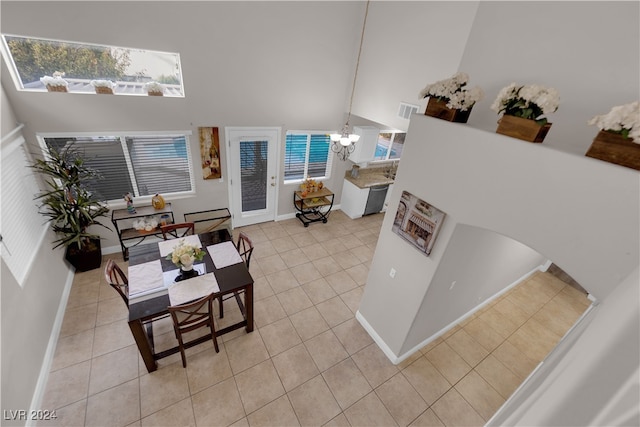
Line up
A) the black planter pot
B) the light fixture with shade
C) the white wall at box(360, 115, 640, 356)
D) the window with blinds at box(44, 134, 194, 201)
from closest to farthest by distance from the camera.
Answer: the white wall at box(360, 115, 640, 356)
the window with blinds at box(44, 134, 194, 201)
the black planter pot
the light fixture with shade

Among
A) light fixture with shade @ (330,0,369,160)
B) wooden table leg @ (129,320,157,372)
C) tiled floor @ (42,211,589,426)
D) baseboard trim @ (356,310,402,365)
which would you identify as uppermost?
light fixture with shade @ (330,0,369,160)

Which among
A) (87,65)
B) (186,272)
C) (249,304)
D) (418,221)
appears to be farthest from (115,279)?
(418,221)

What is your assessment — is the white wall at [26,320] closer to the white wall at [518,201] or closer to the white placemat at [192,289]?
the white placemat at [192,289]

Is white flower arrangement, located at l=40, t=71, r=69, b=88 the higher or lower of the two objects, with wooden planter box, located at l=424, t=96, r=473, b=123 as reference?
lower

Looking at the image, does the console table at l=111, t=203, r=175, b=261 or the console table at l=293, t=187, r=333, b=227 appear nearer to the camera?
the console table at l=111, t=203, r=175, b=261

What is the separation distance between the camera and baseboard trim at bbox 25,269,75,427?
2644 mm

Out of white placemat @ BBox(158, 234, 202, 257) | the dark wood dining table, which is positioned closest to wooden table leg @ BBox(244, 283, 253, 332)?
the dark wood dining table

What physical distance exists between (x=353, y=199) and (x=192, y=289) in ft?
14.2

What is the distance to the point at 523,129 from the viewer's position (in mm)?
1903

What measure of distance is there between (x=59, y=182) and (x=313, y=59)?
4.49 m

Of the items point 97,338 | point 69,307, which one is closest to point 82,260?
point 69,307

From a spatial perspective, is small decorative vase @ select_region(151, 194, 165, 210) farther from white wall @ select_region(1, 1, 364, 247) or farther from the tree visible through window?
the tree visible through window

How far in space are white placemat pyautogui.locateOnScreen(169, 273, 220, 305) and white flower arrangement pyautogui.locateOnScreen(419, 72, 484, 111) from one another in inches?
120

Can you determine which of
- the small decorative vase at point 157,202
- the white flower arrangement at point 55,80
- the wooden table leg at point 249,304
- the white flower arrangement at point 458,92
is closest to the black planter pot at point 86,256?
the small decorative vase at point 157,202
